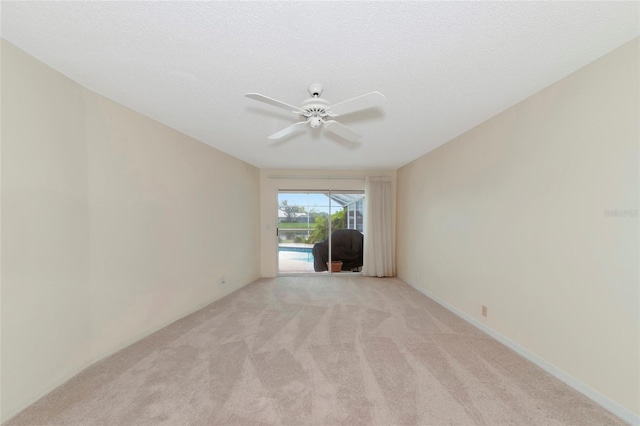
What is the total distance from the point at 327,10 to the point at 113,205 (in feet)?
7.78

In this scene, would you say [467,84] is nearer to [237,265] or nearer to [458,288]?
[458,288]

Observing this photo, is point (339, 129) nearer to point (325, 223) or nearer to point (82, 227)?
point (82, 227)

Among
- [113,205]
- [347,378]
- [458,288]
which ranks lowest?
[347,378]

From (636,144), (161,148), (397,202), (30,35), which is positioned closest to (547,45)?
(636,144)

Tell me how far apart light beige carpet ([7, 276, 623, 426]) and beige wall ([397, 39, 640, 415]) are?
0.31 m

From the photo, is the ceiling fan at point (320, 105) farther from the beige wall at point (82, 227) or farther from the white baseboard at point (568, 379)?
the white baseboard at point (568, 379)

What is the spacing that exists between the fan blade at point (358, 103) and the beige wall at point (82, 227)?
1992mm

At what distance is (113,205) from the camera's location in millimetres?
2324

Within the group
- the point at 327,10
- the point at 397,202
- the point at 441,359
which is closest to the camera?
the point at 327,10

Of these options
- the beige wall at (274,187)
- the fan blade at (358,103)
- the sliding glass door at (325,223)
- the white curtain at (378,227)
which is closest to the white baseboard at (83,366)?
the beige wall at (274,187)

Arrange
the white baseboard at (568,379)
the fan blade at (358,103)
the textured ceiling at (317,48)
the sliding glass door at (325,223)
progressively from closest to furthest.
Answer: the textured ceiling at (317,48) < the white baseboard at (568,379) < the fan blade at (358,103) < the sliding glass door at (325,223)

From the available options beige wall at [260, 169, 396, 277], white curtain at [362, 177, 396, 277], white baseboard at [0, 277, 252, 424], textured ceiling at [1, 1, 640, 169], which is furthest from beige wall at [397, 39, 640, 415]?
white baseboard at [0, 277, 252, 424]

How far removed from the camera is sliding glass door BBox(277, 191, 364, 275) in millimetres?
5625

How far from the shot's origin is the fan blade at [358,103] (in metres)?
1.67
